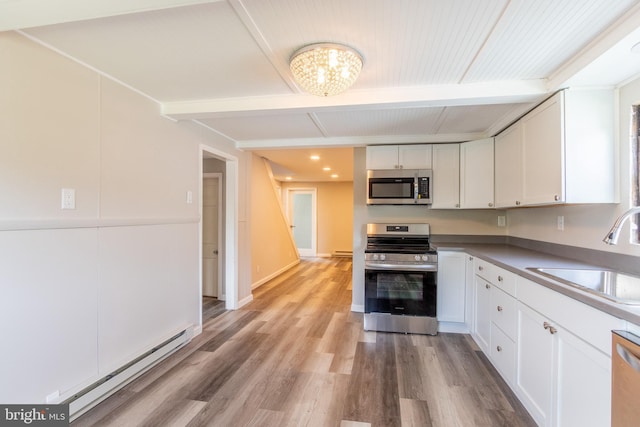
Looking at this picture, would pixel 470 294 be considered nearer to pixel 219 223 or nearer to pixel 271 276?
pixel 219 223

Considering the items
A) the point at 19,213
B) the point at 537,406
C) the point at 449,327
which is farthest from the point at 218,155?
the point at 537,406

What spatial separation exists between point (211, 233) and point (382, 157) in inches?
109

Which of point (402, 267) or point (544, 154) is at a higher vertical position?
point (544, 154)

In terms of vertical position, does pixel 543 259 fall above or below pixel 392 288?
above

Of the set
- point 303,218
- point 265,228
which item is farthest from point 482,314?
point 303,218

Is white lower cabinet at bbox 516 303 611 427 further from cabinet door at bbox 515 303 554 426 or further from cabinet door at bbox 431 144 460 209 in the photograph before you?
cabinet door at bbox 431 144 460 209

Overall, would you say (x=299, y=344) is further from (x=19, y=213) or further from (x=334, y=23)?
(x=334, y=23)

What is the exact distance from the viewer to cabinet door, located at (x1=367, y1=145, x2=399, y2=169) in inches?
135

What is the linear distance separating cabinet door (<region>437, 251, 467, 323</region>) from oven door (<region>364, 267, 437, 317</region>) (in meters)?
0.15

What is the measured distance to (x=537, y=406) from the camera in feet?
5.41

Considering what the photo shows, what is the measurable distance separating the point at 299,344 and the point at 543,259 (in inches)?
87.6

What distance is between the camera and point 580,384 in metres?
1.31

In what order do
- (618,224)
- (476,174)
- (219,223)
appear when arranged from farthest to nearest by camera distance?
(219,223) < (476,174) < (618,224)

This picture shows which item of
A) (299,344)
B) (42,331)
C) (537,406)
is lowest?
(299,344)
